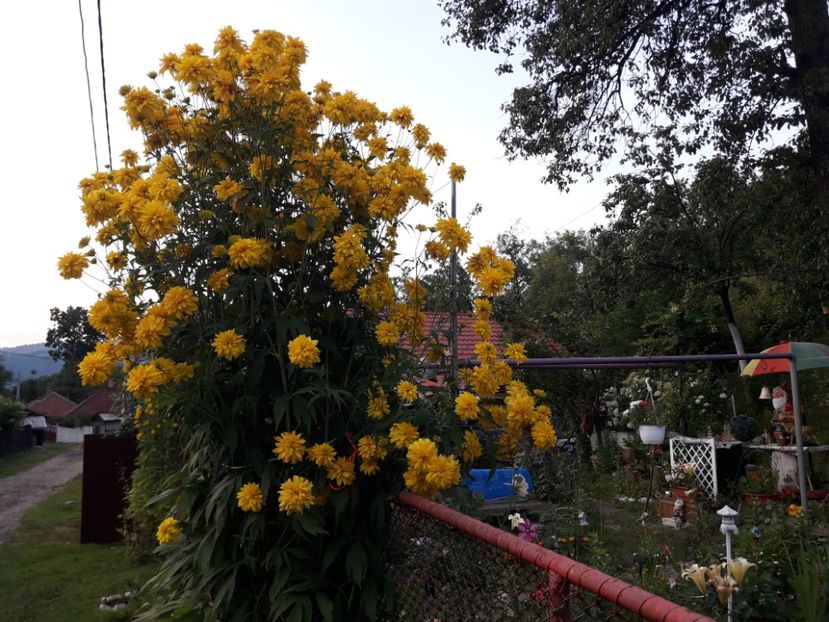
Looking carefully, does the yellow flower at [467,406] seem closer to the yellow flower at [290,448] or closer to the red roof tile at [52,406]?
the yellow flower at [290,448]

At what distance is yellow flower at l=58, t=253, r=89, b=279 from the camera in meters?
2.48

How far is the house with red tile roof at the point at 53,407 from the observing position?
182ft

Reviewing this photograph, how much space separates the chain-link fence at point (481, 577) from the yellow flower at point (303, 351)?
56 cm

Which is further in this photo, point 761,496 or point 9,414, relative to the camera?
point 9,414

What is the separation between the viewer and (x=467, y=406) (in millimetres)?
2326

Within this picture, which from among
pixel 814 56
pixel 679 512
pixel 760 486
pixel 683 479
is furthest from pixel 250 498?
pixel 814 56

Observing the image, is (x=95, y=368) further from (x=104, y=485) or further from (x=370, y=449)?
(x=104, y=485)

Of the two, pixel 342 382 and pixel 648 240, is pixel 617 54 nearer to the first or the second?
pixel 648 240

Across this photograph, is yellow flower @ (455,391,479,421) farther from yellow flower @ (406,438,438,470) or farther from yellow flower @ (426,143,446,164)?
yellow flower @ (426,143,446,164)

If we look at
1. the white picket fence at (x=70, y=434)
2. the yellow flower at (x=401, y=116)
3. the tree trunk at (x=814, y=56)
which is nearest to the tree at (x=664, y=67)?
the tree trunk at (x=814, y=56)

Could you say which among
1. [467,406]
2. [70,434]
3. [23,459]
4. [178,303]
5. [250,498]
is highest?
[178,303]

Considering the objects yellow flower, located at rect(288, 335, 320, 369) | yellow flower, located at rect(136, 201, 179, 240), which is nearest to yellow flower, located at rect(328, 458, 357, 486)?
yellow flower, located at rect(288, 335, 320, 369)

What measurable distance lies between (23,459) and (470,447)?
1155 inches

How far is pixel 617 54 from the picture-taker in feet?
31.8
